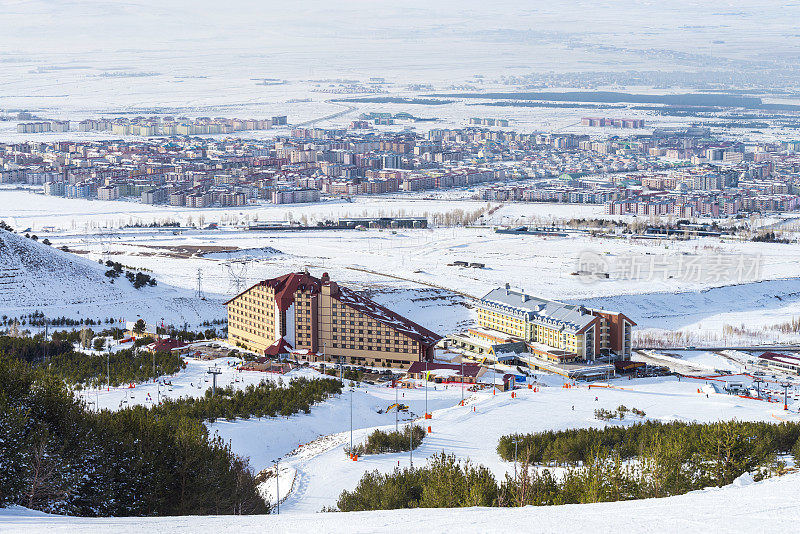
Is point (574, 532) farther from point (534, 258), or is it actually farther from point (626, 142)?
point (626, 142)

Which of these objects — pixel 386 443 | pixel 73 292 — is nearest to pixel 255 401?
pixel 386 443

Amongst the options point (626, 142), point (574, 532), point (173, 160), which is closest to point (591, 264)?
point (574, 532)

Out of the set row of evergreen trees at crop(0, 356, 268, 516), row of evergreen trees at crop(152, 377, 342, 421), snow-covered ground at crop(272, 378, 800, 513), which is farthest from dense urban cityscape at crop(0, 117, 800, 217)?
row of evergreen trees at crop(0, 356, 268, 516)

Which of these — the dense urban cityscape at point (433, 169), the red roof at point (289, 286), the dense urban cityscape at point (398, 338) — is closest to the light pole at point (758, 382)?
the dense urban cityscape at point (398, 338)

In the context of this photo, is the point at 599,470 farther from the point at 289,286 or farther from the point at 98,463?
the point at 289,286

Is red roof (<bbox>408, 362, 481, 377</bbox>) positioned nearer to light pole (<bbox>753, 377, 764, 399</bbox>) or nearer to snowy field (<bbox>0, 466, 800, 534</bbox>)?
light pole (<bbox>753, 377, 764, 399</bbox>)

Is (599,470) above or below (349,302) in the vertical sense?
above

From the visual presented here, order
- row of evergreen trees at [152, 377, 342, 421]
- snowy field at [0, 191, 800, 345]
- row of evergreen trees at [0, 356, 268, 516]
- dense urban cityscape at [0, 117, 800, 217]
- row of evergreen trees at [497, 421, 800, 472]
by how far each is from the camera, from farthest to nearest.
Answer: dense urban cityscape at [0, 117, 800, 217], snowy field at [0, 191, 800, 345], row of evergreen trees at [152, 377, 342, 421], row of evergreen trees at [497, 421, 800, 472], row of evergreen trees at [0, 356, 268, 516]
